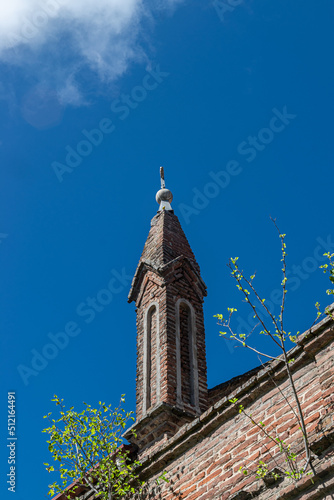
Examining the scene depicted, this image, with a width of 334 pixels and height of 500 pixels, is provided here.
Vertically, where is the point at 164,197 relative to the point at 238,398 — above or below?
above

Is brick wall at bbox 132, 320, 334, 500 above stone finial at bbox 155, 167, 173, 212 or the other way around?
the other way around

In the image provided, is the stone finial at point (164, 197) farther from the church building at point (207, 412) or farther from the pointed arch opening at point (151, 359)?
the pointed arch opening at point (151, 359)

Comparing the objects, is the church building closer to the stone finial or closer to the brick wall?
the brick wall

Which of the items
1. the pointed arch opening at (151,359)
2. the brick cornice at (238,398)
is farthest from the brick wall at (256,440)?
the pointed arch opening at (151,359)

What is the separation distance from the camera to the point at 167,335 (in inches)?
469

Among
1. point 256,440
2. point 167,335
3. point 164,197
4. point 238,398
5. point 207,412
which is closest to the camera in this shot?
point 256,440

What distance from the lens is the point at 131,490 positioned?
8453 millimetres

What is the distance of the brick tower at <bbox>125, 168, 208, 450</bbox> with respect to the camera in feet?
35.1

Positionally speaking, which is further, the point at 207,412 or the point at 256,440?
the point at 207,412

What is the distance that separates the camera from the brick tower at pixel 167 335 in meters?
10.7

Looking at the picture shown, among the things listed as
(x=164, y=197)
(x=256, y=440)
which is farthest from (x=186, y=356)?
(x=164, y=197)

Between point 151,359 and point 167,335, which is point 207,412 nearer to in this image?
point 167,335

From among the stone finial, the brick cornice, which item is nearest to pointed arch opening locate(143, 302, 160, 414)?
the brick cornice

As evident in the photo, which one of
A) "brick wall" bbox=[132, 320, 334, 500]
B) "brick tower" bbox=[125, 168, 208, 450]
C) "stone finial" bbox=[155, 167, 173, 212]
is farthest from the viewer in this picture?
"stone finial" bbox=[155, 167, 173, 212]
